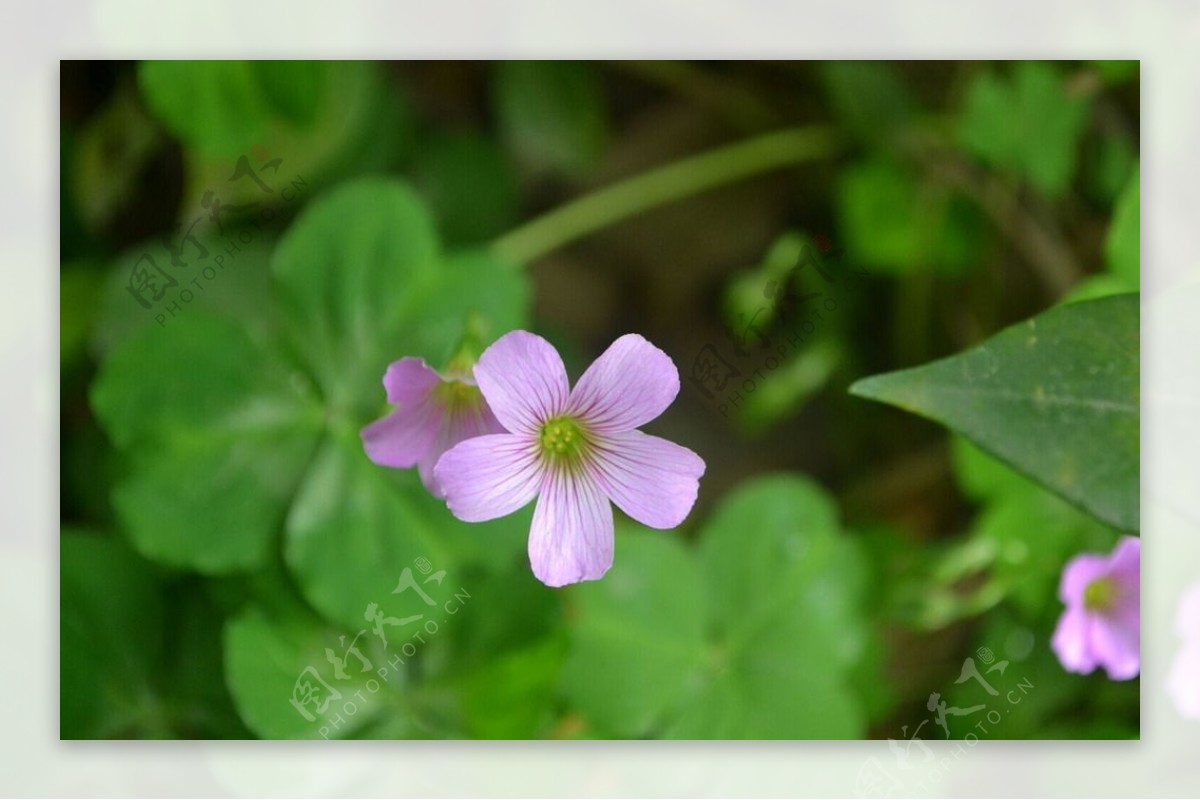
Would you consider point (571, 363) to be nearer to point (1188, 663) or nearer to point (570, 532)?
point (570, 532)

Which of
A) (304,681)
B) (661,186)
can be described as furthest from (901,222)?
(304,681)

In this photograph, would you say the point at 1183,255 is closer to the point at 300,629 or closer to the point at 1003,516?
the point at 1003,516

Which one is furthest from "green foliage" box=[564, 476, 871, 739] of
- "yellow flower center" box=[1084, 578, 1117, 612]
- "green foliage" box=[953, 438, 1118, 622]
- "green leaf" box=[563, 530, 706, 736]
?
"yellow flower center" box=[1084, 578, 1117, 612]

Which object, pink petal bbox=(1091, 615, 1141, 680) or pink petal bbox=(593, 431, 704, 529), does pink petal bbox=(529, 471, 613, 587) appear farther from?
pink petal bbox=(1091, 615, 1141, 680)

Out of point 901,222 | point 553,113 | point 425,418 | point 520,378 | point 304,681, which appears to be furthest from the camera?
point 901,222

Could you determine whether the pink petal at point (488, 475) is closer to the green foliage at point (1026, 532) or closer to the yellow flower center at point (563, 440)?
the yellow flower center at point (563, 440)

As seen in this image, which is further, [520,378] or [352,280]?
[352,280]

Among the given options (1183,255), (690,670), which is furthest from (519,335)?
(1183,255)
